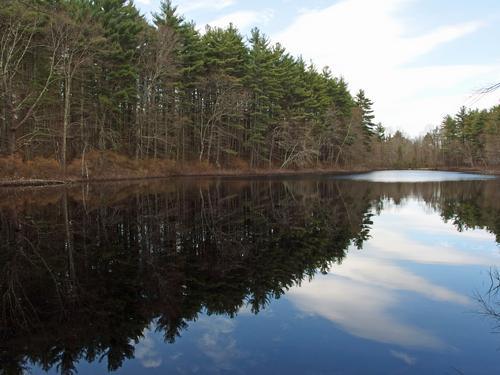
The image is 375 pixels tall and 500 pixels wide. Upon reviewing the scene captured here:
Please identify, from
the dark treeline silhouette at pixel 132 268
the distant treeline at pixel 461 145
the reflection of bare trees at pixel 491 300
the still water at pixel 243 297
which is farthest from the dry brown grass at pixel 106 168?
the distant treeline at pixel 461 145

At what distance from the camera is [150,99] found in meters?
39.8

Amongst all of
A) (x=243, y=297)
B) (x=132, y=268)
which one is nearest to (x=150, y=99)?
(x=132, y=268)

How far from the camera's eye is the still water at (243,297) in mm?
4371

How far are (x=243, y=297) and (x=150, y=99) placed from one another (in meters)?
36.7

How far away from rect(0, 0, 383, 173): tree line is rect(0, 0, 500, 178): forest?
16cm

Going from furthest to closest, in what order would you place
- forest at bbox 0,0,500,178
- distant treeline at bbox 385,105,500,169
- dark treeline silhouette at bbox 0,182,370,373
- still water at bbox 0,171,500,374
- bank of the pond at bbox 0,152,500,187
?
1. distant treeline at bbox 385,105,500,169
2. forest at bbox 0,0,500,178
3. bank of the pond at bbox 0,152,500,187
4. dark treeline silhouette at bbox 0,182,370,373
5. still water at bbox 0,171,500,374

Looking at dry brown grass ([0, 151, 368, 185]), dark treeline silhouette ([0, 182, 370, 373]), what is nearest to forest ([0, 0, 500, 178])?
dry brown grass ([0, 151, 368, 185])

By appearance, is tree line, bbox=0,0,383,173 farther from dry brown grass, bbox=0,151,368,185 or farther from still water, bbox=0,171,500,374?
still water, bbox=0,171,500,374

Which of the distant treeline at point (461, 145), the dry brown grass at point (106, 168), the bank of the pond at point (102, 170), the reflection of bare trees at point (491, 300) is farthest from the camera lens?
the distant treeline at point (461, 145)

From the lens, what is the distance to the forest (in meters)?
28.5

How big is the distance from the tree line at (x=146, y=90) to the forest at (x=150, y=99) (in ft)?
0.51

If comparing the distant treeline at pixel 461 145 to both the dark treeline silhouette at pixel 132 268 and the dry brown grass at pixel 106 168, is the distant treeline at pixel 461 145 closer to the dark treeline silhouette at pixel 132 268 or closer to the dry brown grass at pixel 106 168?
the dry brown grass at pixel 106 168

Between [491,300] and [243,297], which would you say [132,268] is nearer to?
[243,297]

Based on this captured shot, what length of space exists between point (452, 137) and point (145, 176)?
309ft
